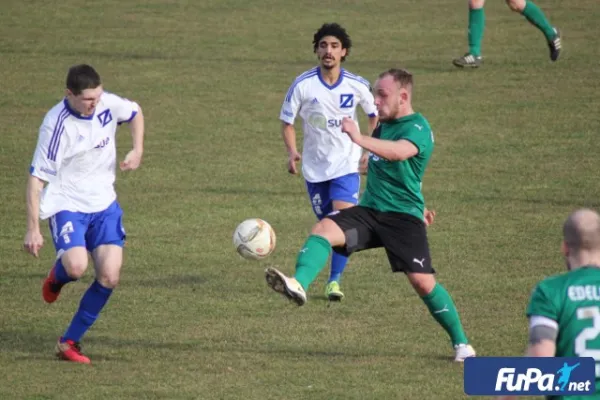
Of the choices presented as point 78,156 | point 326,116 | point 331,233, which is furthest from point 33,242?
point 326,116

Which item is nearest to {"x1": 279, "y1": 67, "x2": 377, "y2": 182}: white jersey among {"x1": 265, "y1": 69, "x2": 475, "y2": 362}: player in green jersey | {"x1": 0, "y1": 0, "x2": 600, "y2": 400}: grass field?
{"x1": 0, "y1": 0, "x2": 600, "y2": 400}: grass field

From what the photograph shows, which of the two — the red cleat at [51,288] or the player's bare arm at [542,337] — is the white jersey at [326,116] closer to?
the red cleat at [51,288]

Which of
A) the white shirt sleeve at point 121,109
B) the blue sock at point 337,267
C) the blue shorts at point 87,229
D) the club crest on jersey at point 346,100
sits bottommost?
the blue sock at point 337,267

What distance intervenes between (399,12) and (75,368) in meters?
18.0

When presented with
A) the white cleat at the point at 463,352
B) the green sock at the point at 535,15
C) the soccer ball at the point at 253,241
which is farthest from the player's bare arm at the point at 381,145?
the green sock at the point at 535,15

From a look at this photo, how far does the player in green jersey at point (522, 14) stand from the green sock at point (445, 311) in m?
11.8

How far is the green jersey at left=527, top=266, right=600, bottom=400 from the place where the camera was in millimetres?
6195

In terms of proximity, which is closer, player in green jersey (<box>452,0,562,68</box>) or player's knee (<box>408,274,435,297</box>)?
player's knee (<box>408,274,435,297</box>)

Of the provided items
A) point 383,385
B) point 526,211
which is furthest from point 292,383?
point 526,211

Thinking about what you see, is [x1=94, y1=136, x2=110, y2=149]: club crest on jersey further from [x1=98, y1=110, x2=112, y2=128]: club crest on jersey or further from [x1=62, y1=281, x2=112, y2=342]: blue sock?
[x1=62, y1=281, x2=112, y2=342]: blue sock

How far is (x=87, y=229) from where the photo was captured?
10258mm

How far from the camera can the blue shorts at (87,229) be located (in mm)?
10070

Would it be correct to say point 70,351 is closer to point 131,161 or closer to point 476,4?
point 131,161

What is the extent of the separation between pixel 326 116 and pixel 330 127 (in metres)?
0.11
